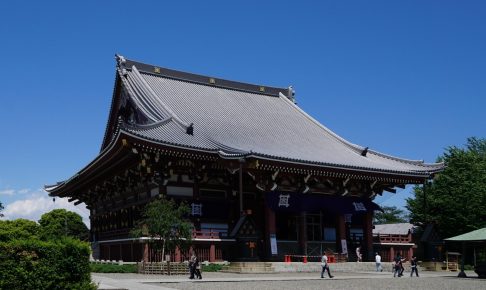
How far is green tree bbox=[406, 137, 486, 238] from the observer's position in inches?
2092

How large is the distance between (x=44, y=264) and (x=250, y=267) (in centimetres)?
1945

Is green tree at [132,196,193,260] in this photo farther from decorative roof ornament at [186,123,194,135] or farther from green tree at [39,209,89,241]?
green tree at [39,209,89,241]

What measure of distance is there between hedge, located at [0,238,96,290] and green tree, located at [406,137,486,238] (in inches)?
1596

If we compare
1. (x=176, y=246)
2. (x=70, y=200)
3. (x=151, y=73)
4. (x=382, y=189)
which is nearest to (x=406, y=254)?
(x=382, y=189)

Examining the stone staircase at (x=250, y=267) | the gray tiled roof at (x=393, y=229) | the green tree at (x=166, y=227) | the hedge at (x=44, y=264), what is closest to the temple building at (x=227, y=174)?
the stone staircase at (x=250, y=267)

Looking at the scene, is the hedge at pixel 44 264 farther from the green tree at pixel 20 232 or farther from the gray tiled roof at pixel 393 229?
the gray tiled roof at pixel 393 229

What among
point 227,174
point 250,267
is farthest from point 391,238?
point 250,267

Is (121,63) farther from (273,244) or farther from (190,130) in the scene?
(273,244)

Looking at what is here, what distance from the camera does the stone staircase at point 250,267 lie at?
110 feet

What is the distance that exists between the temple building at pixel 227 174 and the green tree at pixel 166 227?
3.30m

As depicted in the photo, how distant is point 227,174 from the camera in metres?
39.5

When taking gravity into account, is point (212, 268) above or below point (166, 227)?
below

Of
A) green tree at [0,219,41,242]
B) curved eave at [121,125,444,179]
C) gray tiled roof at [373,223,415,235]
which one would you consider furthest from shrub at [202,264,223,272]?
gray tiled roof at [373,223,415,235]

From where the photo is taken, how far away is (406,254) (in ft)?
150
